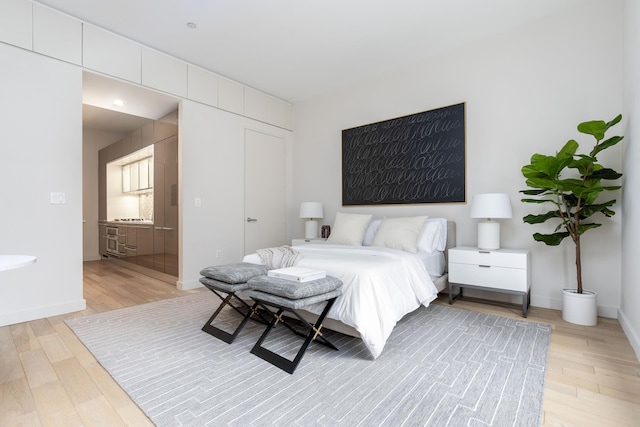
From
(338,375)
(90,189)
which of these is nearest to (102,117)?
(90,189)

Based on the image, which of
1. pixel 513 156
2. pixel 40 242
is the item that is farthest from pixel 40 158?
pixel 513 156

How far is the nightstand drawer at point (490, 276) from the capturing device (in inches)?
112

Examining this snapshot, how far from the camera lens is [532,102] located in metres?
3.21

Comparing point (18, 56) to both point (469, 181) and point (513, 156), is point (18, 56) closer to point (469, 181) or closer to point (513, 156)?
point (469, 181)

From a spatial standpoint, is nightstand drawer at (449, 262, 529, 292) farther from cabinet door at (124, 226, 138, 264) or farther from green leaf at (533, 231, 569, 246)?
cabinet door at (124, 226, 138, 264)

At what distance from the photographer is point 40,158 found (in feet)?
9.66

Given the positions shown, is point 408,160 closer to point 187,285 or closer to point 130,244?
point 187,285

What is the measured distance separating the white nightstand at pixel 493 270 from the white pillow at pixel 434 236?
0.23 m

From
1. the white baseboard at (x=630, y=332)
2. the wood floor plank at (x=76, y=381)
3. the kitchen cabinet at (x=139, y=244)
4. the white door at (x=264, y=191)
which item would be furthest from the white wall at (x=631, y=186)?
the kitchen cabinet at (x=139, y=244)

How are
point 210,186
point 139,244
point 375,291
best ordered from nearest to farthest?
point 375,291 → point 210,186 → point 139,244

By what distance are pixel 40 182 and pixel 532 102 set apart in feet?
15.9

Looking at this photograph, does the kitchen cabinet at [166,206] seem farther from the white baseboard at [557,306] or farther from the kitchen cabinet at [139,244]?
the white baseboard at [557,306]

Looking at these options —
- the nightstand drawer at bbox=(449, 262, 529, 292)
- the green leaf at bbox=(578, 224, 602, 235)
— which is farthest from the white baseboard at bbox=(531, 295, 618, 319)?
the green leaf at bbox=(578, 224, 602, 235)

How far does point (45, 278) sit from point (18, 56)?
6.64ft
